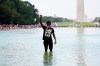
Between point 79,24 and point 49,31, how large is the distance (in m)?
157

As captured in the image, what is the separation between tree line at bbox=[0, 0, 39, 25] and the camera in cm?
11631

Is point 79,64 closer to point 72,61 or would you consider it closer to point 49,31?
point 72,61

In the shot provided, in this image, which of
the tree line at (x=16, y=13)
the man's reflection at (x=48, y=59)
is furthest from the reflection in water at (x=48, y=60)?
the tree line at (x=16, y=13)

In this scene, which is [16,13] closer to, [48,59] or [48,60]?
[48,59]

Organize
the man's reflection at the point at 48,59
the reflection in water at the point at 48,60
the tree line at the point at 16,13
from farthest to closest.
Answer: the tree line at the point at 16,13
the man's reflection at the point at 48,59
the reflection in water at the point at 48,60

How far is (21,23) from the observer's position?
142 metres

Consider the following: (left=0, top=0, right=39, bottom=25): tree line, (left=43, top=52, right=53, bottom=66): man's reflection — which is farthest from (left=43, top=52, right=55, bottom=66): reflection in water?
(left=0, top=0, right=39, bottom=25): tree line

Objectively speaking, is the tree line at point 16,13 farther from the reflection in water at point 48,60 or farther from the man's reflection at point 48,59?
the reflection in water at point 48,60

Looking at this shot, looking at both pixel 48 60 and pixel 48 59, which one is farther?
pixel 48 59

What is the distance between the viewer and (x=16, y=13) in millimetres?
128125

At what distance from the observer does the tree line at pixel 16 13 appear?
382ft

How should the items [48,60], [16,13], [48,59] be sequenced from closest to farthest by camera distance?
[48,60] → [48,59] → [16,13]

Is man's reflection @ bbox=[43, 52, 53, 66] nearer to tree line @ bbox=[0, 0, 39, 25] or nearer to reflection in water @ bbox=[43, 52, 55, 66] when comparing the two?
reflection in water @ bbox=[43, 52, 55, 66]

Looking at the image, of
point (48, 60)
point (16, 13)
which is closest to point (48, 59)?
point (48, 60)
